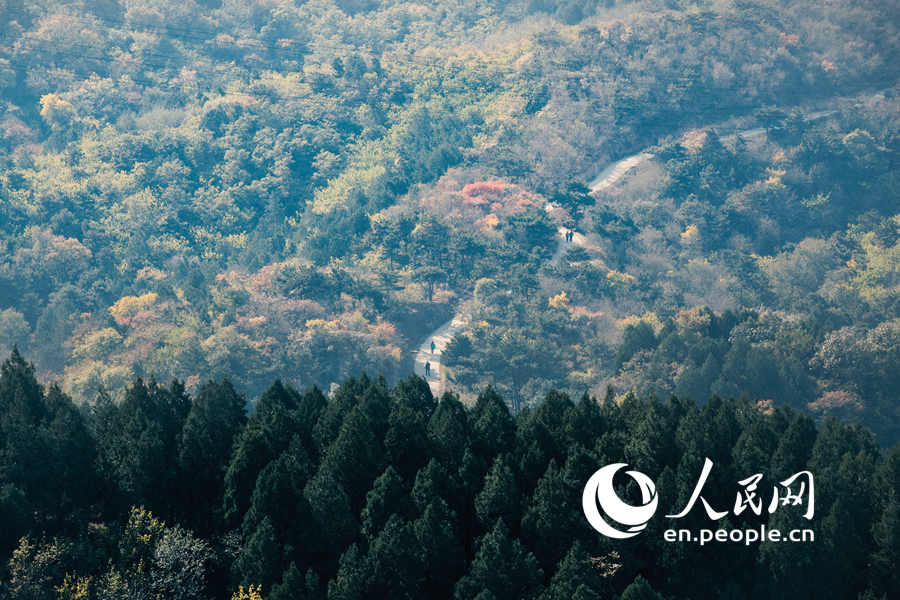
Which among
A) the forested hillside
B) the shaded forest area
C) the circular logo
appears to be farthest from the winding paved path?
the circular logo

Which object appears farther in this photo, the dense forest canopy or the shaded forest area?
the dense forest canopy

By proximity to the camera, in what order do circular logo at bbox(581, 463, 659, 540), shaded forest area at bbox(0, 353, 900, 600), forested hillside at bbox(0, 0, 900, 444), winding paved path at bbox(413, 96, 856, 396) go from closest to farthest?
shaded forest area at bbox(0, 353, 900, 600) < circular logo at bbox(581, 463, 659, 540) < forested hillside at bbox(0, 0, 900, 444) < winding paved path at bbox(413, 96, 856, 396)

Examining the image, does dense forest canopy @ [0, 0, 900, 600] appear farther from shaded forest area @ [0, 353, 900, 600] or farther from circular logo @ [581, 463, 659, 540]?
circular logo @ [581, 463, 659, 540]

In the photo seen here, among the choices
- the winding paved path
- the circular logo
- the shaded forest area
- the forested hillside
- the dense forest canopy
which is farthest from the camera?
the winding paved path

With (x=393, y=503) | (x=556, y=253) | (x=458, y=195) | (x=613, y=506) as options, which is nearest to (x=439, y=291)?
(x=556, y=253)

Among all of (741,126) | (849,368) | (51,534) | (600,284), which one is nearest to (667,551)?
(51,534)

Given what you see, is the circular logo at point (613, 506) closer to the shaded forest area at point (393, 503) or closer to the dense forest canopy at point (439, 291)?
the shaded forest area at point (393, 503)
